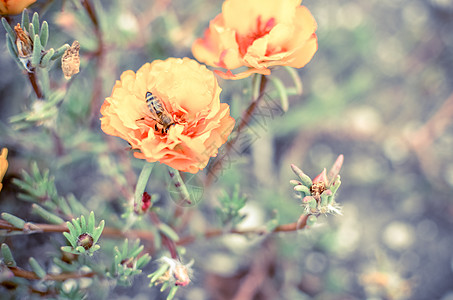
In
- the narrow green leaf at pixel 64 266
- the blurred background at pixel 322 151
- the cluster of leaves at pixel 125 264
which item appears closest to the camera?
the cluster of leaves at pixel 125 264

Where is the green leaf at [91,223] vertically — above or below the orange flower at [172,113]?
below

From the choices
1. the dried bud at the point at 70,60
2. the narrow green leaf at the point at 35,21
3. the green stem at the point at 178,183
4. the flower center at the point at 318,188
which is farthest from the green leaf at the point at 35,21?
the flower center at the point at 318,188

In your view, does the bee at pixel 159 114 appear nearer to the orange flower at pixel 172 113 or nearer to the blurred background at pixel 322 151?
the orange flower at pixel 172 113

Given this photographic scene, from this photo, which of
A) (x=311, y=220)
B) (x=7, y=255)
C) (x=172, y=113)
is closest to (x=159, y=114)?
(x=172, y=113)

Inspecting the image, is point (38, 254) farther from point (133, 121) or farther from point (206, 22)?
point (206, 22)

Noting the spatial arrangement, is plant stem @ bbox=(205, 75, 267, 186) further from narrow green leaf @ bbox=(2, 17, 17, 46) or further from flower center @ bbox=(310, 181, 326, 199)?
narrow green leaf @ bbox=(2, 17, 17, 46)

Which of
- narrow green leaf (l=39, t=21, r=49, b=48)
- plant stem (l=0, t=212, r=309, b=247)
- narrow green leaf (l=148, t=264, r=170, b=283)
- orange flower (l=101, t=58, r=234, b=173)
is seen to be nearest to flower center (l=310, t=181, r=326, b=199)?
plant stem (l=0, t=212, r=309, b=247)

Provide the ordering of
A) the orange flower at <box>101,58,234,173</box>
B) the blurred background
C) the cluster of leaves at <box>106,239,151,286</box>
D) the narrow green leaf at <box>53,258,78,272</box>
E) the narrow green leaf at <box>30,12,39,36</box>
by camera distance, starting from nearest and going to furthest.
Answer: the orange flower at <box>101,58,234,173</box>
the narrow green leaf at <box>30,12,39,36</box>
the cluster of leaves at <box>106,239,151,286</box>
the narrow green leaf at <box>53,258,78,272</box>
the blurred background
